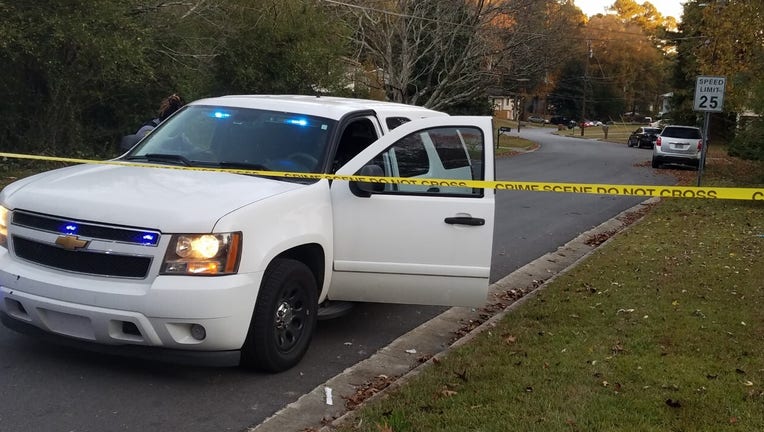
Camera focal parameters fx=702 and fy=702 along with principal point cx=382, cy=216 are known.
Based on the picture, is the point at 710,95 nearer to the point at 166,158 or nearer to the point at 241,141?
the point at 241,141

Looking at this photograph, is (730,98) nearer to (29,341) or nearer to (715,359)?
(715,359)

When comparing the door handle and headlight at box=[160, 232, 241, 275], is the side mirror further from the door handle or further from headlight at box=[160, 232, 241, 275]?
headlight at box=[160, 232, 241, 275]

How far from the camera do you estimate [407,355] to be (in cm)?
531

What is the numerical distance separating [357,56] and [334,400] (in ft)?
82.1

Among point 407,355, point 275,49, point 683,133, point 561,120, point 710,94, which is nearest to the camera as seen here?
point 407,355

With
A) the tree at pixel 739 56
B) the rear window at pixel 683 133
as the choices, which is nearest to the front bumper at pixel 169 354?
the tree at pixel 739 56

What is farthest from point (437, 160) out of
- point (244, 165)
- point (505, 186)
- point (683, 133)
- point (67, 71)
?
point (683, 133)

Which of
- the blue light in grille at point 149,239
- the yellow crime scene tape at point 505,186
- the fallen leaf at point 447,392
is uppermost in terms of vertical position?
the yellow crime scene tape at point 505,186

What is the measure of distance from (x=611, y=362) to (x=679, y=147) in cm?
2420

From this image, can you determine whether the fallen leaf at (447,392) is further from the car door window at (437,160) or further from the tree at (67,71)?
the tree at (67,71)

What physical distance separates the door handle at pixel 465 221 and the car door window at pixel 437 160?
0.67 feet

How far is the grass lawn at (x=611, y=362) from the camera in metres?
3.89

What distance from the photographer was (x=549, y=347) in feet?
17.0

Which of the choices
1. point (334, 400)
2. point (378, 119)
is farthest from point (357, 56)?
point (334, 400)
